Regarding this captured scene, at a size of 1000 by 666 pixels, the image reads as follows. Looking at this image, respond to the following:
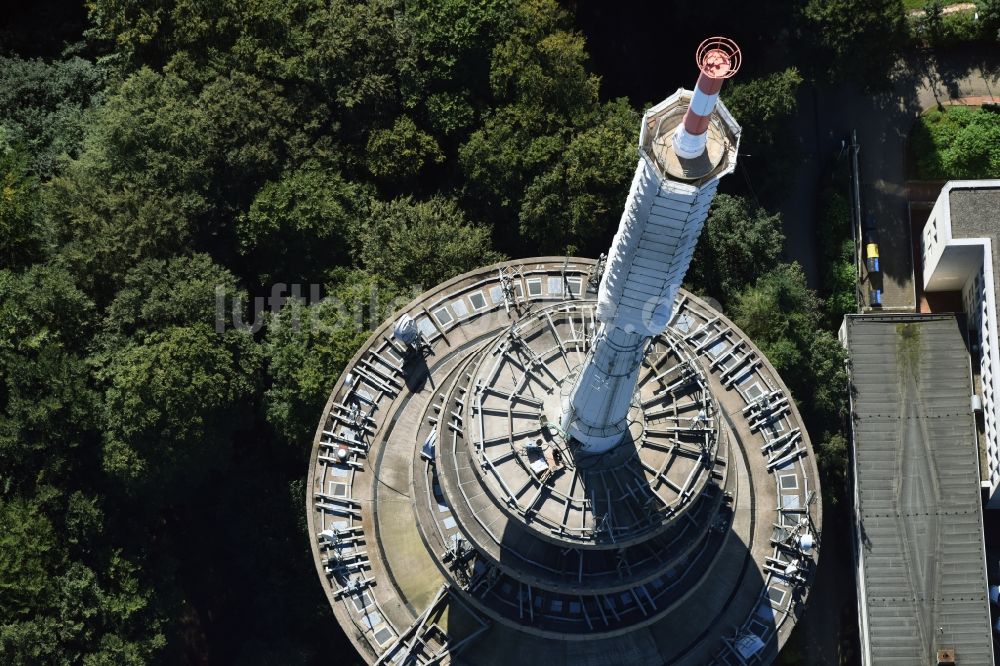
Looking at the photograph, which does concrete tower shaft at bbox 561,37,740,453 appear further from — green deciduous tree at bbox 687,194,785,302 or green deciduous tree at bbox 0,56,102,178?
green deciduous tree at bbox 0,56,102,178

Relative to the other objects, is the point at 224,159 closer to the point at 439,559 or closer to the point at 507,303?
the point at 507,303

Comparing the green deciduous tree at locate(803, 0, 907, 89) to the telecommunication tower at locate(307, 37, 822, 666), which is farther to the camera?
the green deciduous tree at locate(803, 0, 907, 89)

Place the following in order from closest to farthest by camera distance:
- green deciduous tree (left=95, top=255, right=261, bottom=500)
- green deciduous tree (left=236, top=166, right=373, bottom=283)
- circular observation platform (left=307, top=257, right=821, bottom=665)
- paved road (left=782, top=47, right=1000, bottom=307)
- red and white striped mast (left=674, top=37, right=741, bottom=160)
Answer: red and white striped mast (left=674, top=37, right=741, bottom=160), circular observation platform (left=307, top=257, right=821, bottom=665), green deciduous tree (left=95, top=255, right=261, bottom=500), green deciduous tree (left=236, top=166, right=373, bottom=283), paved road (left=782, top=47, right=1000, bottom=307)

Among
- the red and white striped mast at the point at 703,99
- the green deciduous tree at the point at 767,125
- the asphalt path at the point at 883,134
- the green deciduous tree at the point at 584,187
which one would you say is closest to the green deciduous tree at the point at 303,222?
the green deciduous tree at the point at 584,187

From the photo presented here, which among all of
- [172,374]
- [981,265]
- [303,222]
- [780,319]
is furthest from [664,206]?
[981,265]

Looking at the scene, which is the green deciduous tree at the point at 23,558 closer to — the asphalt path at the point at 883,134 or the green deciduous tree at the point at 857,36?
the asphalt path at the point at 883,134

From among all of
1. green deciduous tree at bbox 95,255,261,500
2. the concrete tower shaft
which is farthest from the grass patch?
green deciduous tree at bbox 95,255,261,500
